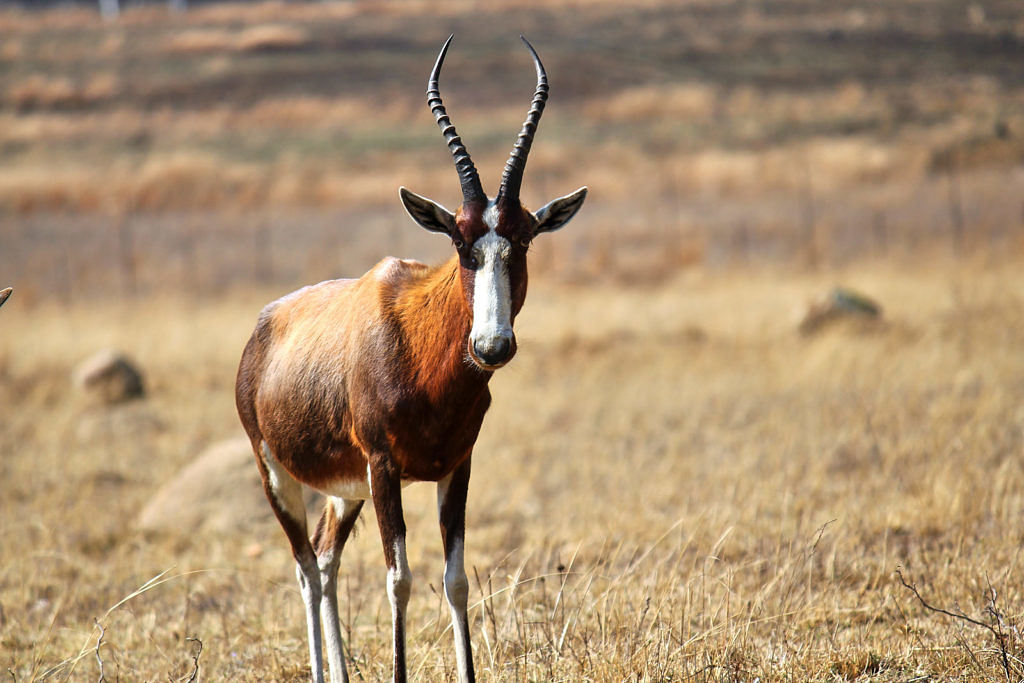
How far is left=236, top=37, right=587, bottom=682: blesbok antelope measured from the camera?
4.27 metres

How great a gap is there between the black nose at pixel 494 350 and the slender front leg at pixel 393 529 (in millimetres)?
808

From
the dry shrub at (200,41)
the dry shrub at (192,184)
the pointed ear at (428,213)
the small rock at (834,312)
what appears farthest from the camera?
the dry shrub at (200,41)

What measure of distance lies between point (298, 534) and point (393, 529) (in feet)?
3.55

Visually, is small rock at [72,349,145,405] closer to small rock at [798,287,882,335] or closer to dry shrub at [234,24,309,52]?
small rock at [798,287,882,335]

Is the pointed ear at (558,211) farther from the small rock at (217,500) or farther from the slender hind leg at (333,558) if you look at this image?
the small rock at (217,500)

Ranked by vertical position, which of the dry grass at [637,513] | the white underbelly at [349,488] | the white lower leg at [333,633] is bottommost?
the dry grass at [637,513]

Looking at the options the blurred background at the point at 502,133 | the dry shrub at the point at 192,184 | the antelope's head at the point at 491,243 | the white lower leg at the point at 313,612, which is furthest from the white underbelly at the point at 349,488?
the dry shrub at the point at 192,184

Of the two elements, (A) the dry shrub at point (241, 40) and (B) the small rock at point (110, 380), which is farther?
(A) the dry shrub at point (241, 40)

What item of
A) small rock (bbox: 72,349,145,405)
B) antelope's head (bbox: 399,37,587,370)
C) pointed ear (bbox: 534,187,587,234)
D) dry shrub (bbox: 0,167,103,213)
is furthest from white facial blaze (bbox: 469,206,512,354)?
dry shrub (bbox: 0,167,103,213)

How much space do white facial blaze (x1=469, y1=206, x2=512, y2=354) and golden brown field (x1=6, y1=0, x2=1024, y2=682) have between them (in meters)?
1.72

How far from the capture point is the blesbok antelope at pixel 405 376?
14.0 ft

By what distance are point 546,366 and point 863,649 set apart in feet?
33.3

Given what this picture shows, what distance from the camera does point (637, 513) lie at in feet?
27.9

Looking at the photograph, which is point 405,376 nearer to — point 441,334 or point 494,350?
point 441,334
